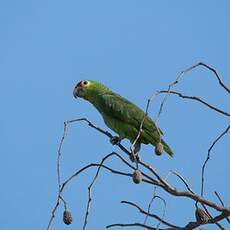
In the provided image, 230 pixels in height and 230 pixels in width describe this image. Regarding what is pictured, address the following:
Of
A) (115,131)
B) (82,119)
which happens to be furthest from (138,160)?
(115,131)

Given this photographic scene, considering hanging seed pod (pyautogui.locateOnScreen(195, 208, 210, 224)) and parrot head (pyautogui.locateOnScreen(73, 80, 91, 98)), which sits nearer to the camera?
hanging seed pod (pyautogui.locateOnScreen(195, 208, 210, 224))

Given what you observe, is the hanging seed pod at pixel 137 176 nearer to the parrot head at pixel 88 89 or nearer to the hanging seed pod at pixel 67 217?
the hanging seed pod at pixel 67 217

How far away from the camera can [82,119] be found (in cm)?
432

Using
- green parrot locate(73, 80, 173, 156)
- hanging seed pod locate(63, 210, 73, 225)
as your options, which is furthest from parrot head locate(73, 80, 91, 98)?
hanging seed pod locate(63, 210, 73, 225)

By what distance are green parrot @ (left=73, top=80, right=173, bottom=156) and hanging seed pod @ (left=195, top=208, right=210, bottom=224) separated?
9.70 feet

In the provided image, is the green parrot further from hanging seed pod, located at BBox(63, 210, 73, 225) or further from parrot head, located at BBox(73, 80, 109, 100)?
hanging seed pod, located at BBox(63, 210, 73, 225)

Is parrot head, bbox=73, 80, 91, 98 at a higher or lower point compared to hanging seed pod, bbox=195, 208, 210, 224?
higher

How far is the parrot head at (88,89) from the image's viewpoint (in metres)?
8.78

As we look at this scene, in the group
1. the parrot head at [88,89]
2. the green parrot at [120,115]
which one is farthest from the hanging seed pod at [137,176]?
the parrot head at [88,89]

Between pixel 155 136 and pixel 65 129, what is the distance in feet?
10.7

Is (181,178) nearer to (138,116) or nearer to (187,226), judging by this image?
(187,226)

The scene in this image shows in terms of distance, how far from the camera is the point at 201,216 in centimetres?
395

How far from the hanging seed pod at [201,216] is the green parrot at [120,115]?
9.70 feet

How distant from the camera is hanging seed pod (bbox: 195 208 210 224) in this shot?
3.87 metres
